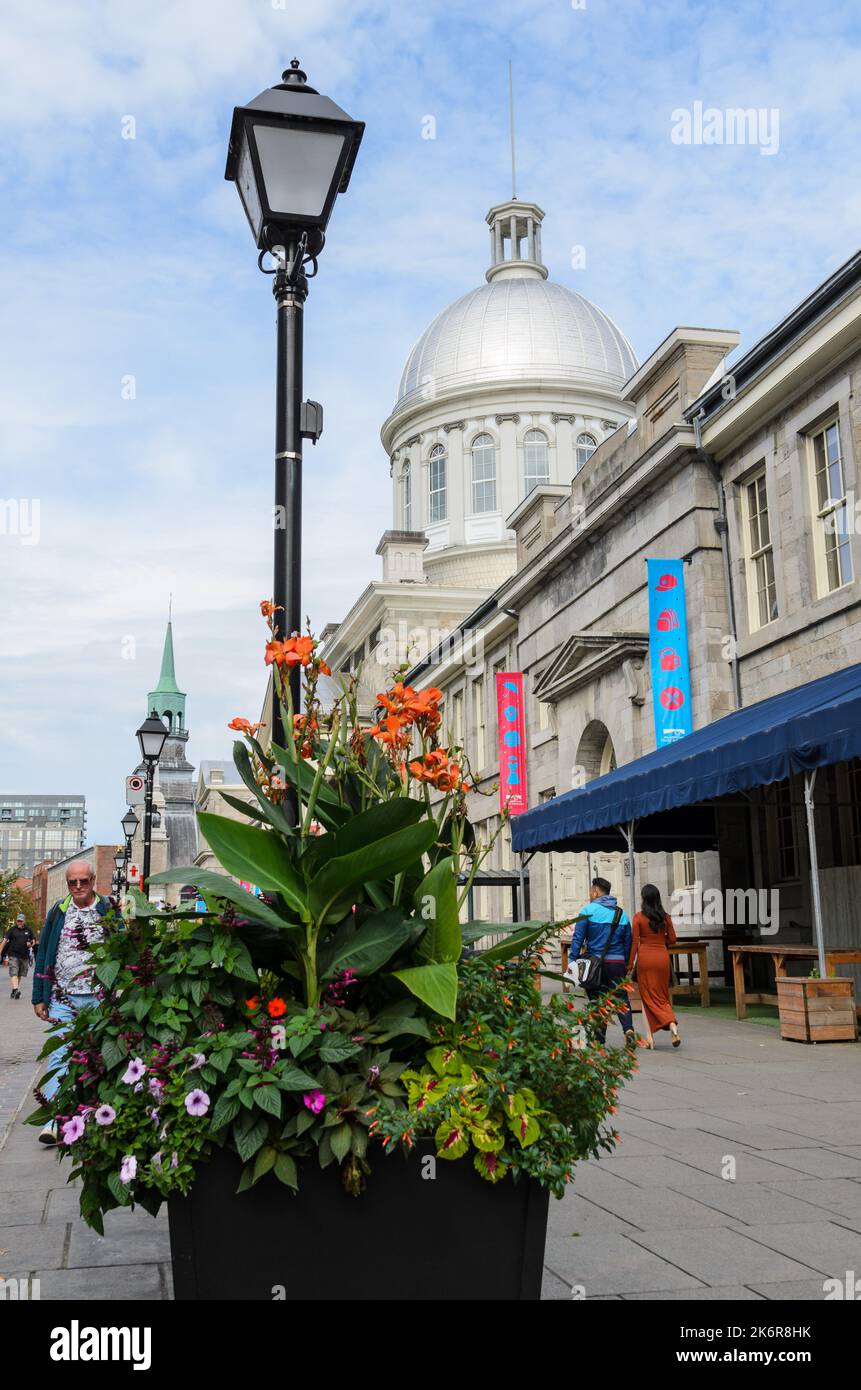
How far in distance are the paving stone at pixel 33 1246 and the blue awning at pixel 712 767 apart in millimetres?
7647

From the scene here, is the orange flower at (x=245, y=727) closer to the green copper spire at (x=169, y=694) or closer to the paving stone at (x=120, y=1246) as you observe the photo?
the paving stone at (x=120, y=1246)

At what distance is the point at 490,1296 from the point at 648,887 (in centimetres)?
900

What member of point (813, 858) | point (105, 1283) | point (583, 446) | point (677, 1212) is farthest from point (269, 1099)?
point (583, 446)

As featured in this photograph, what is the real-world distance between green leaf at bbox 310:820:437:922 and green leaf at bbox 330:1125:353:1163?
2.16 feet

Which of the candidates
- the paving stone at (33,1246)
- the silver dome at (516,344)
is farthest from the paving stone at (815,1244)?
the silver dome at (516,344)

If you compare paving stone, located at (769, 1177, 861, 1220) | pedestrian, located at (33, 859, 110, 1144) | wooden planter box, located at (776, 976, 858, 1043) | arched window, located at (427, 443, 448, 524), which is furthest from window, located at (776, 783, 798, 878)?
arched window, located at (427, 443, 448, 524)

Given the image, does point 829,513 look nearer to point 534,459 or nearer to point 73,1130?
point 73,1130

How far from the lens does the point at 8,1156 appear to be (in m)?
7.81

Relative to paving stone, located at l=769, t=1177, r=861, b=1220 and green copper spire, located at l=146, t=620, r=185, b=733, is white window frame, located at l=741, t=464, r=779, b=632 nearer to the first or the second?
paving stone, located at l=769, t=1177, r=861, b=1220

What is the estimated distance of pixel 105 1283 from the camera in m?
4.66

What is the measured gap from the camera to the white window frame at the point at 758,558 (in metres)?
18.7

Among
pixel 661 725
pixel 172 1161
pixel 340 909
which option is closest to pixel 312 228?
pixel 340 909
